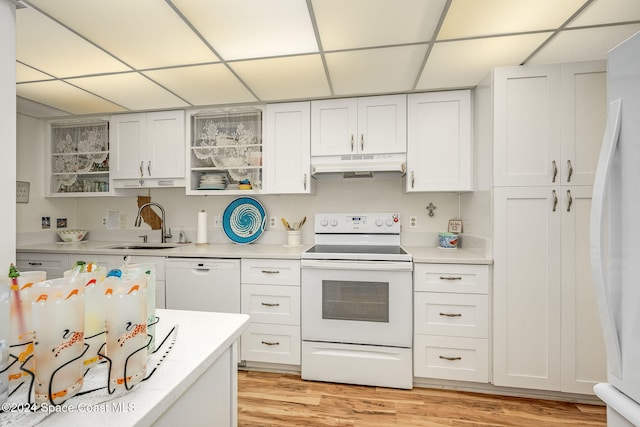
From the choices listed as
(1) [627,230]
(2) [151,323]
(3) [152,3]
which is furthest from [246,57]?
(1) [627,230]

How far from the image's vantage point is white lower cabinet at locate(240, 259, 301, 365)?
88.0 inches

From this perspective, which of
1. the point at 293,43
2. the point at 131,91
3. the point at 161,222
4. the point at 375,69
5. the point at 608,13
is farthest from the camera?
the point at 161,222

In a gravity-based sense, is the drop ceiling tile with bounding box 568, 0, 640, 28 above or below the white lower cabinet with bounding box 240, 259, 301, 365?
above

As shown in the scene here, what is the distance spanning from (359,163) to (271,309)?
54.2 inches

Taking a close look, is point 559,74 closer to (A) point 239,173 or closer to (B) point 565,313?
(B) point 565,313

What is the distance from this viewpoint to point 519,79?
196cm

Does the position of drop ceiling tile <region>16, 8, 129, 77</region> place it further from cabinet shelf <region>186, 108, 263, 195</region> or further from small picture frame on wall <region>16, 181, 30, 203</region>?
small picture frame on wall <region>16, 181, 30, 203</region>

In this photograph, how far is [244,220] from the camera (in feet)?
9.62

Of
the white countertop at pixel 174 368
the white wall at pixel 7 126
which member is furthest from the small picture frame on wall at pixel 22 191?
the white countertop at pixel 174 368

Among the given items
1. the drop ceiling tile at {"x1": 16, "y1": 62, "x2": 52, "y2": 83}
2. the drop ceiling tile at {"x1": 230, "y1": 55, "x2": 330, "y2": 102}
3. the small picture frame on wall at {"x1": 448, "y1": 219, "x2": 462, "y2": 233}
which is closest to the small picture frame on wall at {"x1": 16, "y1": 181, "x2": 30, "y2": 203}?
the drop ceiling tile at {"x1": 16, "y1": 62, "x2": 52, "y2": 83}

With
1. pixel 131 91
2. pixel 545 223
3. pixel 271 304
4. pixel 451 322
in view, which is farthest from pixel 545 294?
pixel 131 91

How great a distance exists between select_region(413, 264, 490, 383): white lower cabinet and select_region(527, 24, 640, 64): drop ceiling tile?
1423 millimetres

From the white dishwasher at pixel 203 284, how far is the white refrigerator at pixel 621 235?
2108 millimetres

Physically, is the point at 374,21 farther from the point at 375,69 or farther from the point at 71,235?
the point at 71,235
